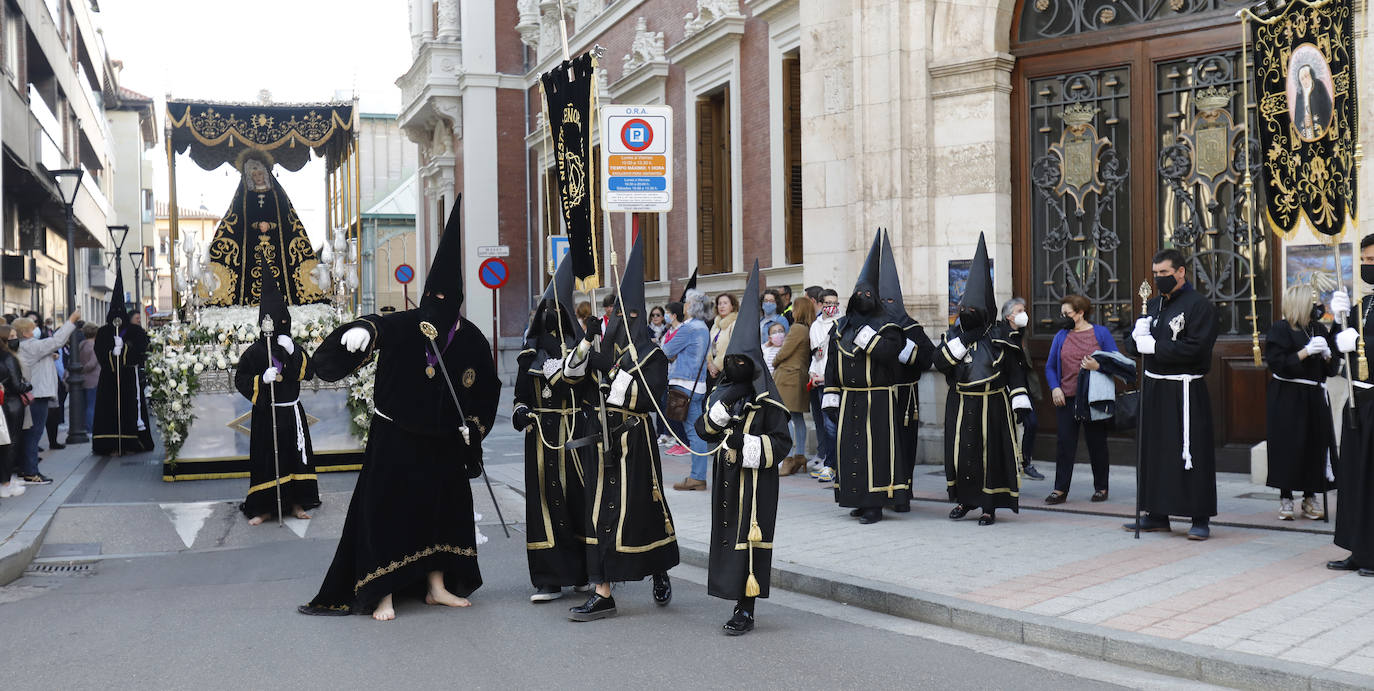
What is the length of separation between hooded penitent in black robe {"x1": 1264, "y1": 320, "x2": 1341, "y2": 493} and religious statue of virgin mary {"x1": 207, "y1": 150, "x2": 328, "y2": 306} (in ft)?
41.6

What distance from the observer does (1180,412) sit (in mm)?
8555

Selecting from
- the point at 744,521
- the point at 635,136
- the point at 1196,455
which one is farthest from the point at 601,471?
the point at 635,136

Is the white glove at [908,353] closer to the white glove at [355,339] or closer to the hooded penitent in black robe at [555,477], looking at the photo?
the hooded penitent in black robe at [555,477]

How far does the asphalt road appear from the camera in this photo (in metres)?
5.65

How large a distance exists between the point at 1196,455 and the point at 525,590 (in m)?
4.38

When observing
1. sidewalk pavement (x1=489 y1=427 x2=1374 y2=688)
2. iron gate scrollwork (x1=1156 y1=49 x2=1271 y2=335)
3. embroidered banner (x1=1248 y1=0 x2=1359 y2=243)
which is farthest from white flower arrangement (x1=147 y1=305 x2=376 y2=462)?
embroidered banner (x1=1248 y1=0 x2=1359 y2=243)

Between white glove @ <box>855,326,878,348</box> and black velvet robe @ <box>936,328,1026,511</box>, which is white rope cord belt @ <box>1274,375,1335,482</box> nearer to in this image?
black velvet robe @ <box>936,328,1026,511</box>

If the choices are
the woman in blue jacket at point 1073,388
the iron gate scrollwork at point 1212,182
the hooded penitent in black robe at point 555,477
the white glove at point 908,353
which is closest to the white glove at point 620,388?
the hooded penitent in black robe at point 555,477

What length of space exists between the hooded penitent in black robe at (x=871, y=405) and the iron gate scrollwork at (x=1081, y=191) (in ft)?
10.8

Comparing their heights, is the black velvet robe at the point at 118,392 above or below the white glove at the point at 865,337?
below

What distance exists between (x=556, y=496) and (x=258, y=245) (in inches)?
475

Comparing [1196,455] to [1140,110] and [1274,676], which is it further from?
[1140,110]

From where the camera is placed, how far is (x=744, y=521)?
6.51m

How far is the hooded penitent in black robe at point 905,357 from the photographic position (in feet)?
32.2
